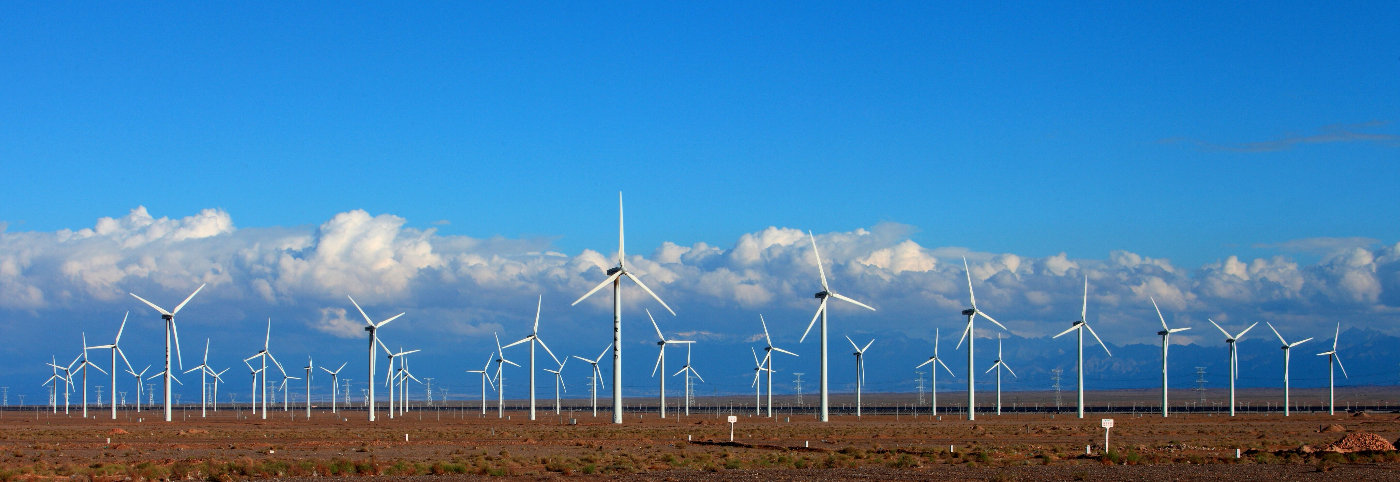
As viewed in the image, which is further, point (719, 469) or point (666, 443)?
point (666, 443)

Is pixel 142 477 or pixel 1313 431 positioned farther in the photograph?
A: pixel 1313 431

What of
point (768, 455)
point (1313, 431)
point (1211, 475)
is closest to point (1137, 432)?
point (1313, 431)

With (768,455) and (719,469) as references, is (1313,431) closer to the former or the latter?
(768,455)

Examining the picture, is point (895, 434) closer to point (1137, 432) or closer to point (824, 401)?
point (1137, 432)

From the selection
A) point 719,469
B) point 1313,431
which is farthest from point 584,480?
point 1313,431

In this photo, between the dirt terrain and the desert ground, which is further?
the dirt terrain

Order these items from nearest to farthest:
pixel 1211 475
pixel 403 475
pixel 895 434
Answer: pixel 1211 475 → pixel 403 475 → pixel 895 434

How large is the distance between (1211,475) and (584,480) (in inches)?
869

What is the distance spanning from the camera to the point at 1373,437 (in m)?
63.5

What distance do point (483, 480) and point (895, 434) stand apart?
45.1 m

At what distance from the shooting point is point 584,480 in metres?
50.7

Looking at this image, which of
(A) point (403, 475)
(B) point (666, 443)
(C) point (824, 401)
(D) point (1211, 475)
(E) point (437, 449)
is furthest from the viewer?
(C) point (824, 401)

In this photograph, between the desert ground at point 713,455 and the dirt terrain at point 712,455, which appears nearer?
the desert ground at point 713,455

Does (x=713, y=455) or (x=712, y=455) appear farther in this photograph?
(x=713, y=455)
